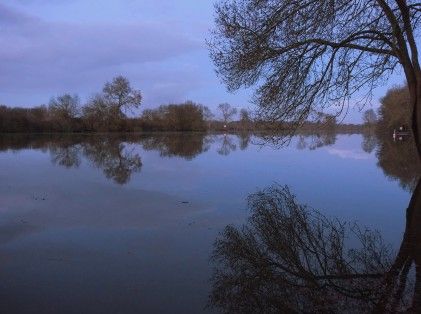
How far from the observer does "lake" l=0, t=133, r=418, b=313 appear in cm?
→ 591

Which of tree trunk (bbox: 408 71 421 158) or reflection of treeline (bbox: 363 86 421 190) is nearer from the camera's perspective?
tree trunk (bbox: 408 71 421 158)

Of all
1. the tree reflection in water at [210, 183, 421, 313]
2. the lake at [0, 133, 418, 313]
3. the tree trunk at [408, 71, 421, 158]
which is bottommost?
the lake at [0, 133, 418, 313]

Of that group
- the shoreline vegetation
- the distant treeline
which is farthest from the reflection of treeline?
the distant treeline

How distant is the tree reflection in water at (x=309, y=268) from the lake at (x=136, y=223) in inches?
11.5

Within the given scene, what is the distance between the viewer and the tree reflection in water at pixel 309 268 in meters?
5.48

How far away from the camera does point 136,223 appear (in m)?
10.1

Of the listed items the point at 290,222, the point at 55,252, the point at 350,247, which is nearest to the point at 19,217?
the point at 55,252

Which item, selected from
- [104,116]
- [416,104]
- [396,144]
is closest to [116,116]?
[104,116]

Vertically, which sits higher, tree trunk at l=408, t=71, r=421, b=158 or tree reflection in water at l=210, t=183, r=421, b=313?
tree trunk at l=408, t=71, r=421, b=158

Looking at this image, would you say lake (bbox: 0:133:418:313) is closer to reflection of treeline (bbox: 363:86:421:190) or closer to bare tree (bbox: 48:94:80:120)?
reflection of treeline (bbox: 363:86:421:190)

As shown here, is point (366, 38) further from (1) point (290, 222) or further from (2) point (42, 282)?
(2) point (42, 282)

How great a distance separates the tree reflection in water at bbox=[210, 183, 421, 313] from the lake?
11.5 inches

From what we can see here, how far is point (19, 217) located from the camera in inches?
418

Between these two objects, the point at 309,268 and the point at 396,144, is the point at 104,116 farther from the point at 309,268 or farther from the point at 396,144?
the point at 309,268
